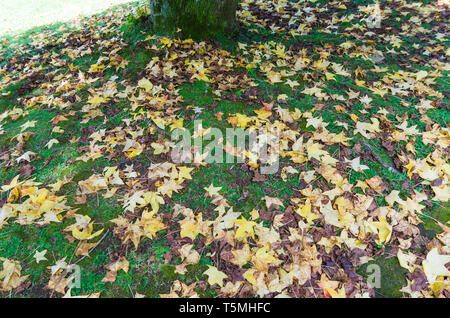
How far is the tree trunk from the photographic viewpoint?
3908 millimetres

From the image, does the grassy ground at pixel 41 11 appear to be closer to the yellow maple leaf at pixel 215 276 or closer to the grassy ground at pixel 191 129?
the grassy ground at pixel 191 129

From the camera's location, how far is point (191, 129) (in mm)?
3039

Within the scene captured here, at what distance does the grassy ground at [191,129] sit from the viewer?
2059mm

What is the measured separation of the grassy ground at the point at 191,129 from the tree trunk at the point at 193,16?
0.76 ft

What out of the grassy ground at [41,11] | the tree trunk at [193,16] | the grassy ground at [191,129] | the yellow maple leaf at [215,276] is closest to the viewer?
the yellow maple leaf at [215,276]

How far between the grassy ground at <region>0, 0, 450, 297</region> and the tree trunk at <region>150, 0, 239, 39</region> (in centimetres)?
23

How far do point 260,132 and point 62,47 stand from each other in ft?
15.7

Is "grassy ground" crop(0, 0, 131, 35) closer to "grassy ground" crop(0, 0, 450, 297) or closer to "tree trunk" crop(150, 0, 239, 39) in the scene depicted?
"grassy ground" crop(0, 0, 450, 297)

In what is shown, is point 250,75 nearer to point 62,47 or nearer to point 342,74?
point 342,74

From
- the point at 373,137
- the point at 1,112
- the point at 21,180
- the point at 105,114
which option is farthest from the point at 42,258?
the point at 373,137

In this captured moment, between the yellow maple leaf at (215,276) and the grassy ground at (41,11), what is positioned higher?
the grassy ground at (41,11)

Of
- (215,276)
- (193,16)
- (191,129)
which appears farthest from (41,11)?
(215,276)

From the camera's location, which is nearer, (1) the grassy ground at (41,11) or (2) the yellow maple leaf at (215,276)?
(2) the yellow maple leaf at (215,276)

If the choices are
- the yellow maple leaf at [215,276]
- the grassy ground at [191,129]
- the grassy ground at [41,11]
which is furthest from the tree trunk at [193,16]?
the grassy ground at [41,11]
